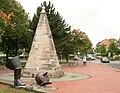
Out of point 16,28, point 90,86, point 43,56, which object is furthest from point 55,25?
point 90,86

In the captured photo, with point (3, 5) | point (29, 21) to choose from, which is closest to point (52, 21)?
point (29, 21)

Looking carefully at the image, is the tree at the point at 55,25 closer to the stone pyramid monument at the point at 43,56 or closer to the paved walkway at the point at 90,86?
the stone pyramid monument at the point at 43,56

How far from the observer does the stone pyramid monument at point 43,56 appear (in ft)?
83.9

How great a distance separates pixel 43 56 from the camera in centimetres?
2573

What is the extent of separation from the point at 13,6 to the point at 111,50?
61282 mm

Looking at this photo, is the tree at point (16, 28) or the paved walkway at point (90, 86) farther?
the tree at point (16, 28)

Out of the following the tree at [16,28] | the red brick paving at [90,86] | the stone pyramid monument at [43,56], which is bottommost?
the red brick paving at [90,86]

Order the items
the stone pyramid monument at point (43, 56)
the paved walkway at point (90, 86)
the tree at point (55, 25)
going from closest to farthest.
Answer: the paved walkway at point (90, 86) < the stone pyramid monument at point (43, 56) < the tree at point (55, 25)

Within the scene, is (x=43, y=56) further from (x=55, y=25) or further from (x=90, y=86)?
(x=55, y=25)

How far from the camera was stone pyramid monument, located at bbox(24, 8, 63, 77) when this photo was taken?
83.9 ft

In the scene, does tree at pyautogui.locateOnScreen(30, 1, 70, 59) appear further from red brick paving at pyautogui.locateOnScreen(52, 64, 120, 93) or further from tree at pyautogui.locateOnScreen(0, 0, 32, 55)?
red brick paving at pyautogui.locateOnScreen(52, 64, 120, 93)

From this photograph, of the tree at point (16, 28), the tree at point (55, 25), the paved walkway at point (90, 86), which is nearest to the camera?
the paved walkway at point (90, 86)

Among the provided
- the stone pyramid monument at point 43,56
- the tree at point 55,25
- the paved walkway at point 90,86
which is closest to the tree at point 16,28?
the tree at point 55,25

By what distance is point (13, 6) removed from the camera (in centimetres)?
4081
